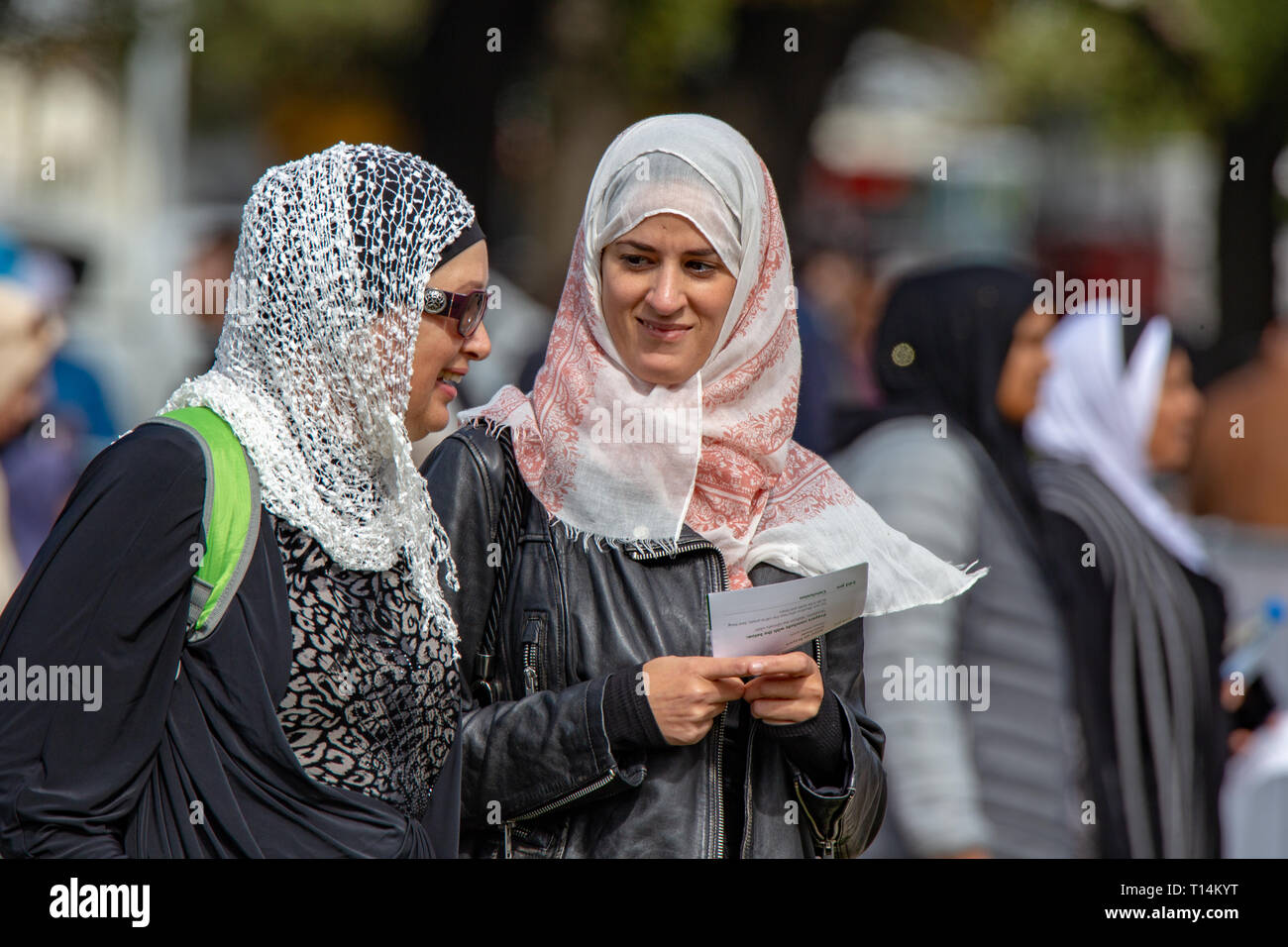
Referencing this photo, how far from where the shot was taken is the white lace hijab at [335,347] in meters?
2.10

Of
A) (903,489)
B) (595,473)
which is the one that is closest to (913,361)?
(903,489)

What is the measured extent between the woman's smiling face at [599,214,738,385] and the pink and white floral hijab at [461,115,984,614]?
0.02 meters

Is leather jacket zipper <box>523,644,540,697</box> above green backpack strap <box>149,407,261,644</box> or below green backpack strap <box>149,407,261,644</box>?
below

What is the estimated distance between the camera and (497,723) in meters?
2.35

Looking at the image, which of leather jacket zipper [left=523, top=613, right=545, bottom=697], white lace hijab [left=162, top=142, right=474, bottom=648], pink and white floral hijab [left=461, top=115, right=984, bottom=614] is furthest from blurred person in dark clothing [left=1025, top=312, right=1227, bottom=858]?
white lace hijab [left=162, top=142, right=474, bottom=648]

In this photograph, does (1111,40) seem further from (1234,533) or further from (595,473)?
(595,473)

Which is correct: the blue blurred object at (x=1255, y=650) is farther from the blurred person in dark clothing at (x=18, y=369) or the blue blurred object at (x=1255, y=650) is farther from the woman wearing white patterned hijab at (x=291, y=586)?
the blurred person in dark clothing at (x=18, y=369)

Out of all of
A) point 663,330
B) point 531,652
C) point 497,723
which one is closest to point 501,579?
point 531,652

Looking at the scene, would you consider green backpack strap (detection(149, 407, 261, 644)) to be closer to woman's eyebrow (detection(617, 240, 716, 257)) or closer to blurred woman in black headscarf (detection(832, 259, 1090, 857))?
woman's eyebrow (detection(617, 240, 716, 257))

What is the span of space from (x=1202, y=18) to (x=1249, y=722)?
9825 millimetres

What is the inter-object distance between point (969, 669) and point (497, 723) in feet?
5.29

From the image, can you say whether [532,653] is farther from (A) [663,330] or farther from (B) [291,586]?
(A) [663,330]

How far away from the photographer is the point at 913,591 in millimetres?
2627

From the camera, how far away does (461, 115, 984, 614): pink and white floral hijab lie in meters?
2.46
